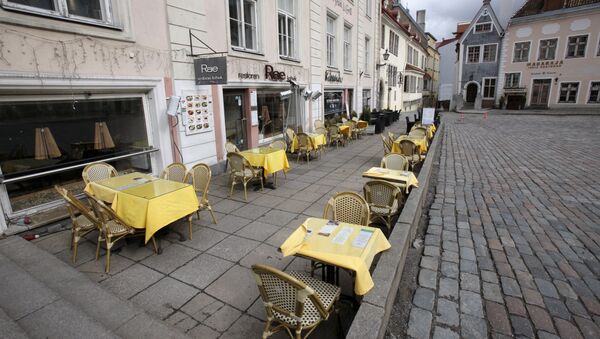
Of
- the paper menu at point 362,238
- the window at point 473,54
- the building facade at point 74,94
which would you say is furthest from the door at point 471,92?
the paper menu at point 362,238

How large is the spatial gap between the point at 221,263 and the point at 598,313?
3.95m

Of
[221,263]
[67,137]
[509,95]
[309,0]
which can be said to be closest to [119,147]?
[67,137]

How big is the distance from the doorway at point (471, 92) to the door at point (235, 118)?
30.2 meters

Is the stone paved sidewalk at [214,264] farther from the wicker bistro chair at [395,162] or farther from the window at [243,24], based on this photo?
the window at [243,24]

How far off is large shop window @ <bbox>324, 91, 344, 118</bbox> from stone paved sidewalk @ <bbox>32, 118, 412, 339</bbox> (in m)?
8.93

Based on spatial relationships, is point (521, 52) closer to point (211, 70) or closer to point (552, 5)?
point (552, 5)

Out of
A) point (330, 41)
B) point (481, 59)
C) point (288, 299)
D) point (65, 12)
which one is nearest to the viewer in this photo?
point (288, 299)

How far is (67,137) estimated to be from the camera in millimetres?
5203

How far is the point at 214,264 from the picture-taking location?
12.3ft

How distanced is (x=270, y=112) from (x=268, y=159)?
4.30 metres

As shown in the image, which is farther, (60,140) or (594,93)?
(594,93)

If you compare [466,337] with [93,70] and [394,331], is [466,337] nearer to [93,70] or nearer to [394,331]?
[394,331]

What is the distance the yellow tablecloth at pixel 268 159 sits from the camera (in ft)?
A: 21.3

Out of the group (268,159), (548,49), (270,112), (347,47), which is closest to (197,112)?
(268,159)
